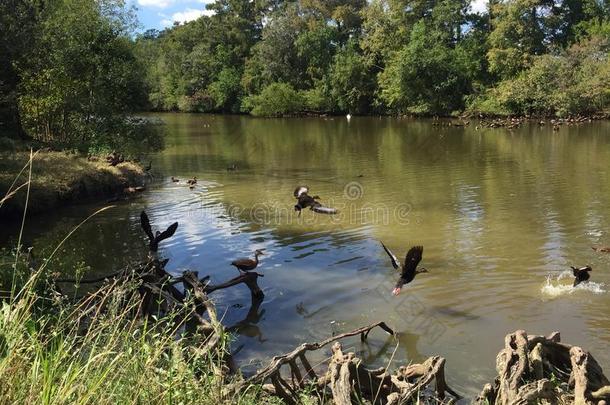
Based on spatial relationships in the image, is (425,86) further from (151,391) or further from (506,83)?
(151,391)

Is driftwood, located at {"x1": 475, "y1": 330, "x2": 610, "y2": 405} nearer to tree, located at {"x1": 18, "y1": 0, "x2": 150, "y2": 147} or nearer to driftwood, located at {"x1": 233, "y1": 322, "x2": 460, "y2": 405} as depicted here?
driftwood, located at {"x1": 233, "y1": 322, "x2": 460, "y2": 405}

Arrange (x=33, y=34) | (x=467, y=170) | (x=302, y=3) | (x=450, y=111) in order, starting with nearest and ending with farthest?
1. (x=33, y=34)
2. (x=467, y=170)
3. (x=450, y=111)
4. (x=302, y=3)

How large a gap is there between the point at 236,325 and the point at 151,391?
4.56m

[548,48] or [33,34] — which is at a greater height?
[548,48]

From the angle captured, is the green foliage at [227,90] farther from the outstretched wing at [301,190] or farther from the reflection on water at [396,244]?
the outstretched wing at [301,190]

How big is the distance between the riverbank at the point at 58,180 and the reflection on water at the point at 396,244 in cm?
64

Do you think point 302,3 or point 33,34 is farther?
point 302,3

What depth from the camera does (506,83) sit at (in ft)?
158

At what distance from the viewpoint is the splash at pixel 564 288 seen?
777 cm

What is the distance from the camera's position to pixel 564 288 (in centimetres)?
795

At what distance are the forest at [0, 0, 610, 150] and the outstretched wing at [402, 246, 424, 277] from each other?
35.4ft

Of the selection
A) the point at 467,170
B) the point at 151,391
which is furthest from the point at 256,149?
the point at 151,391

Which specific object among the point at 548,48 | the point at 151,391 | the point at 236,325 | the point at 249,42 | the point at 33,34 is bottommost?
the point at 236,325

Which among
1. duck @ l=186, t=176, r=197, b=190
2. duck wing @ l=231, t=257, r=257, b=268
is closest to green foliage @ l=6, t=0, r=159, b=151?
duck @ l=186, t=176, r=197, b=190
